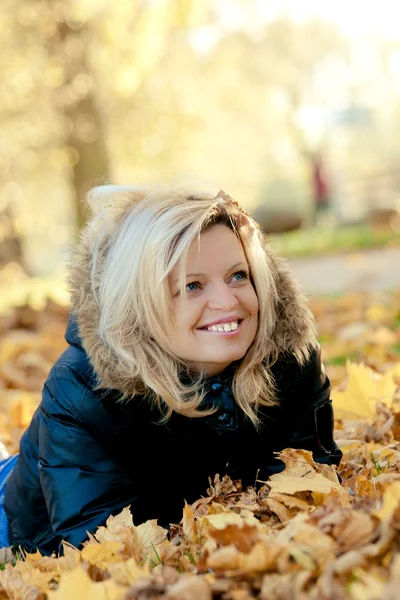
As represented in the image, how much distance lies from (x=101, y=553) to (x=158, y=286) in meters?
0.73

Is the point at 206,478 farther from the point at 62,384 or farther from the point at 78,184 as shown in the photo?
the point at 78,184

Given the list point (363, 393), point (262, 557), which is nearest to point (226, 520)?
point (262, 557)

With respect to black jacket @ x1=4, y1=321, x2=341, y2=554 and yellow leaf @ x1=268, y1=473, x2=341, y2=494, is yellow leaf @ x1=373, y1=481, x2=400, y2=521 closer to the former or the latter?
yellow leaf @ x1=268, y1=473, x2=341, y2=494

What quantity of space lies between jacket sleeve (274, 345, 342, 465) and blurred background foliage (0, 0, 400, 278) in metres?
0.74

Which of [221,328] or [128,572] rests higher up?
[221,328]

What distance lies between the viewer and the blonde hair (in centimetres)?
235

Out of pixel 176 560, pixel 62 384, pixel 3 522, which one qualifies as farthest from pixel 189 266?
pixel 3 522

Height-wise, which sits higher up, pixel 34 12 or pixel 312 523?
pixel 34 12

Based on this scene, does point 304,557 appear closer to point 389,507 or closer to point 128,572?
point 389,507

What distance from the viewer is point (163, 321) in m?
2.40

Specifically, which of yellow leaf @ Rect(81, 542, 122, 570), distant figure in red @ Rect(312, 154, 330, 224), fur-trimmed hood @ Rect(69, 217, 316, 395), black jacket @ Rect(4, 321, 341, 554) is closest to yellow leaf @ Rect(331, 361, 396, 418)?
black jacket @ Rect(4, 321, 341, 554)

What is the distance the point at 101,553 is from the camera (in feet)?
6.64

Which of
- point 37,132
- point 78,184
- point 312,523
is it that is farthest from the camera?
point 37,132

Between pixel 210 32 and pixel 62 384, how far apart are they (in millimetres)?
20537
